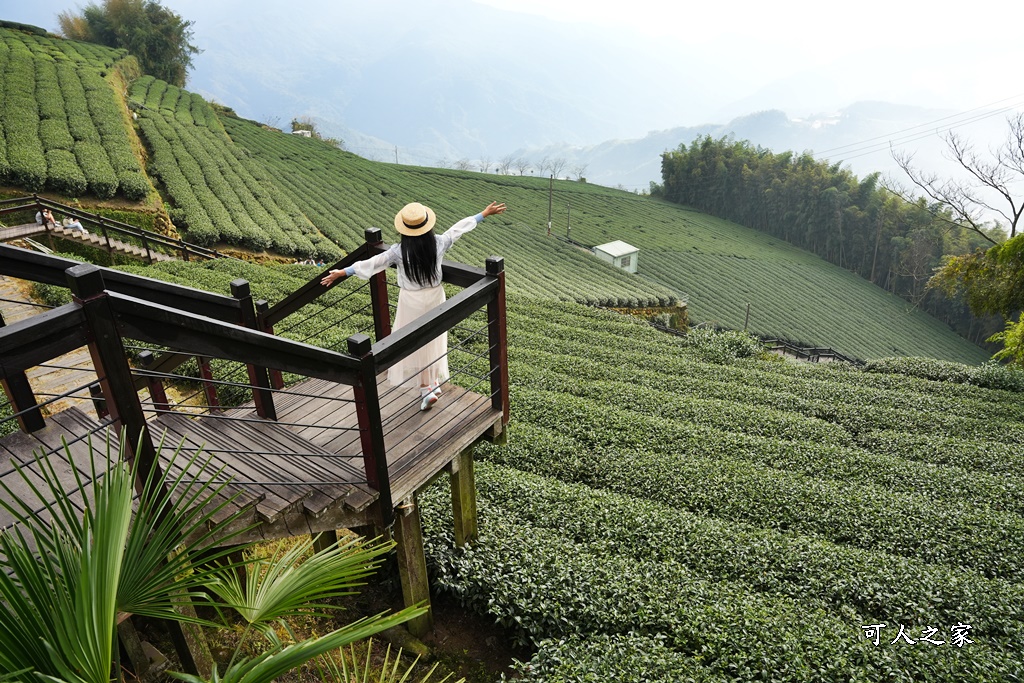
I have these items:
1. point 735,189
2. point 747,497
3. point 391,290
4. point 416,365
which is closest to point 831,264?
point 735,189

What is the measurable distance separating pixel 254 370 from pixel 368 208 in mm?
36382

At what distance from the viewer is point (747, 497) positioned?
7.48 m

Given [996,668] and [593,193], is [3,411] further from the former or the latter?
[593,193]

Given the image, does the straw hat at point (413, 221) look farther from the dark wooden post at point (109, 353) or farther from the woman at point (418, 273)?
the dark wooden post at point (109, 353)

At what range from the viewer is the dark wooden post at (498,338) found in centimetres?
454

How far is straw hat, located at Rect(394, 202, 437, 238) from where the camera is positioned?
4.68m

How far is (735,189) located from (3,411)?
70.3m

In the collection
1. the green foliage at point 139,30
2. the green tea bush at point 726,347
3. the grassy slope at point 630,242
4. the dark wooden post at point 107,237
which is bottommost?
the grassy slope at point 630,242

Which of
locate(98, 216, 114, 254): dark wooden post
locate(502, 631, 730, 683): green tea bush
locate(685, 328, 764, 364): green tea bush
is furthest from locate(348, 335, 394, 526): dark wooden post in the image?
locate(98, 216, 114, 254): dark wooden post

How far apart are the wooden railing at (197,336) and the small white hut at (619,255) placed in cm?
3737

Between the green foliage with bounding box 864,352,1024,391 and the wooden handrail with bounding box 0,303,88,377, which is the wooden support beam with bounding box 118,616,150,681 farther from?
the green foliage with bounding box 864,352,1024,391

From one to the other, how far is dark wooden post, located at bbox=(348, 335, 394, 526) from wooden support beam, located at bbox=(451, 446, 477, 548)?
4.33ft

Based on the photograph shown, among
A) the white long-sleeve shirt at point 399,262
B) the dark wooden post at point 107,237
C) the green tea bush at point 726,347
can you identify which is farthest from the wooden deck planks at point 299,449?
the dark wooden post at point 107,237

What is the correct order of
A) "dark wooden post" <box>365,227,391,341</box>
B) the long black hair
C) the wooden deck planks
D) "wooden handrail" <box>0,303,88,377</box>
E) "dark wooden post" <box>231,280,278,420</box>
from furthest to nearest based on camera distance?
"dark wooden post" <box>365,227,391,341</box>
the long black hair
"dark wooden post" <box>231,280,278,420</box>
the wooden deck planks
"wooden handrail" <box>0,303,88,377</box>
